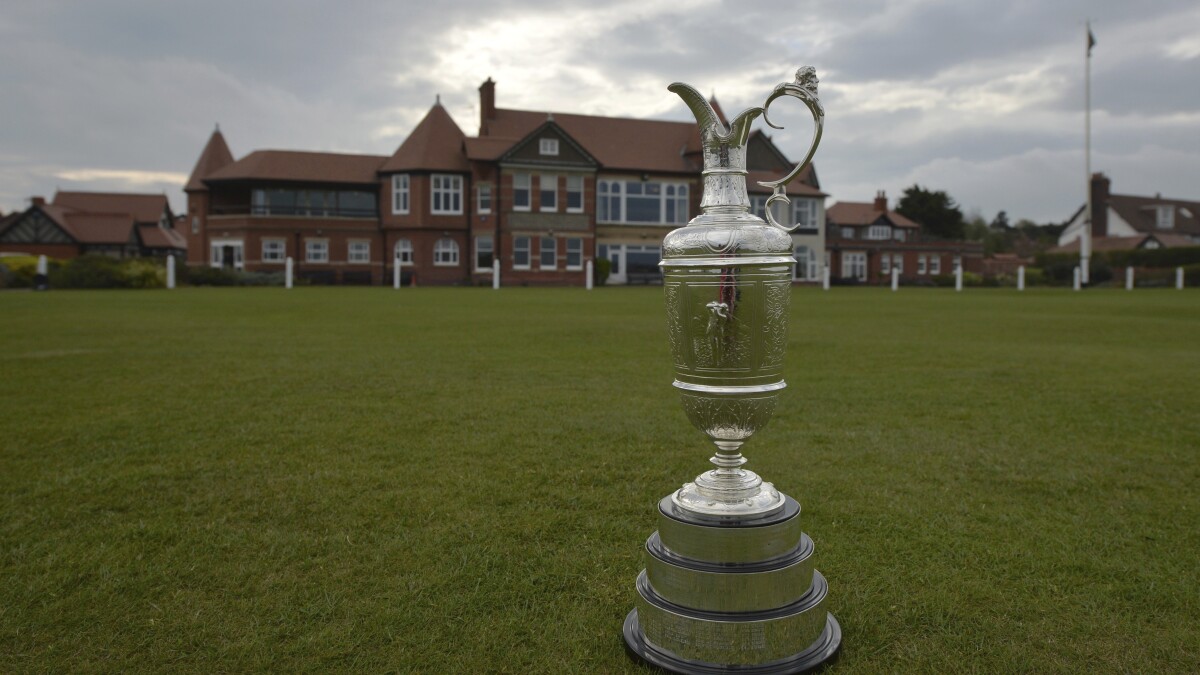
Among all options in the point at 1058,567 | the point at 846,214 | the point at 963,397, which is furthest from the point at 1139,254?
the point at 1058,567

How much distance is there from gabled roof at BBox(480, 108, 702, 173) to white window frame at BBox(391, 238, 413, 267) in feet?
24.6

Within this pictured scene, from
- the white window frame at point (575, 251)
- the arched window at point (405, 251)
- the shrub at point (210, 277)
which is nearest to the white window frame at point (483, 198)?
the arched window at point (405, 251)

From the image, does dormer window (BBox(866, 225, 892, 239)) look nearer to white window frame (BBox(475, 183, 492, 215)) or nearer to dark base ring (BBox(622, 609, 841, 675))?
white window frame (BBox(475, 183, 492, 215))

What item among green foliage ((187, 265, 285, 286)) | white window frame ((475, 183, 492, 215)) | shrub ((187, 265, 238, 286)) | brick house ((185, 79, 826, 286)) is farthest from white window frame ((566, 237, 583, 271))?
shrub ((187, 265, 238, 286))

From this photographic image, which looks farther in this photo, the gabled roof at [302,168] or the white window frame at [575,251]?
the white window frame at [575,251]

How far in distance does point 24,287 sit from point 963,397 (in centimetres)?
3372

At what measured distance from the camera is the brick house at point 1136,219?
2729 inches

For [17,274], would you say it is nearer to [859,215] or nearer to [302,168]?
[302,168]

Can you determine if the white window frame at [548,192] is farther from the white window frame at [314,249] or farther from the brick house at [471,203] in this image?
the white window frame at [314,249]

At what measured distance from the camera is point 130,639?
294cm

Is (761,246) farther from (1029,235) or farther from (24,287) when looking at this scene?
(1029,235)

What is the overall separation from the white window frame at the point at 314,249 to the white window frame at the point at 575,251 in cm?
1339

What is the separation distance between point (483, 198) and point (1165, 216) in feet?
207

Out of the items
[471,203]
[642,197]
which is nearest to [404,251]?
[471,203]
